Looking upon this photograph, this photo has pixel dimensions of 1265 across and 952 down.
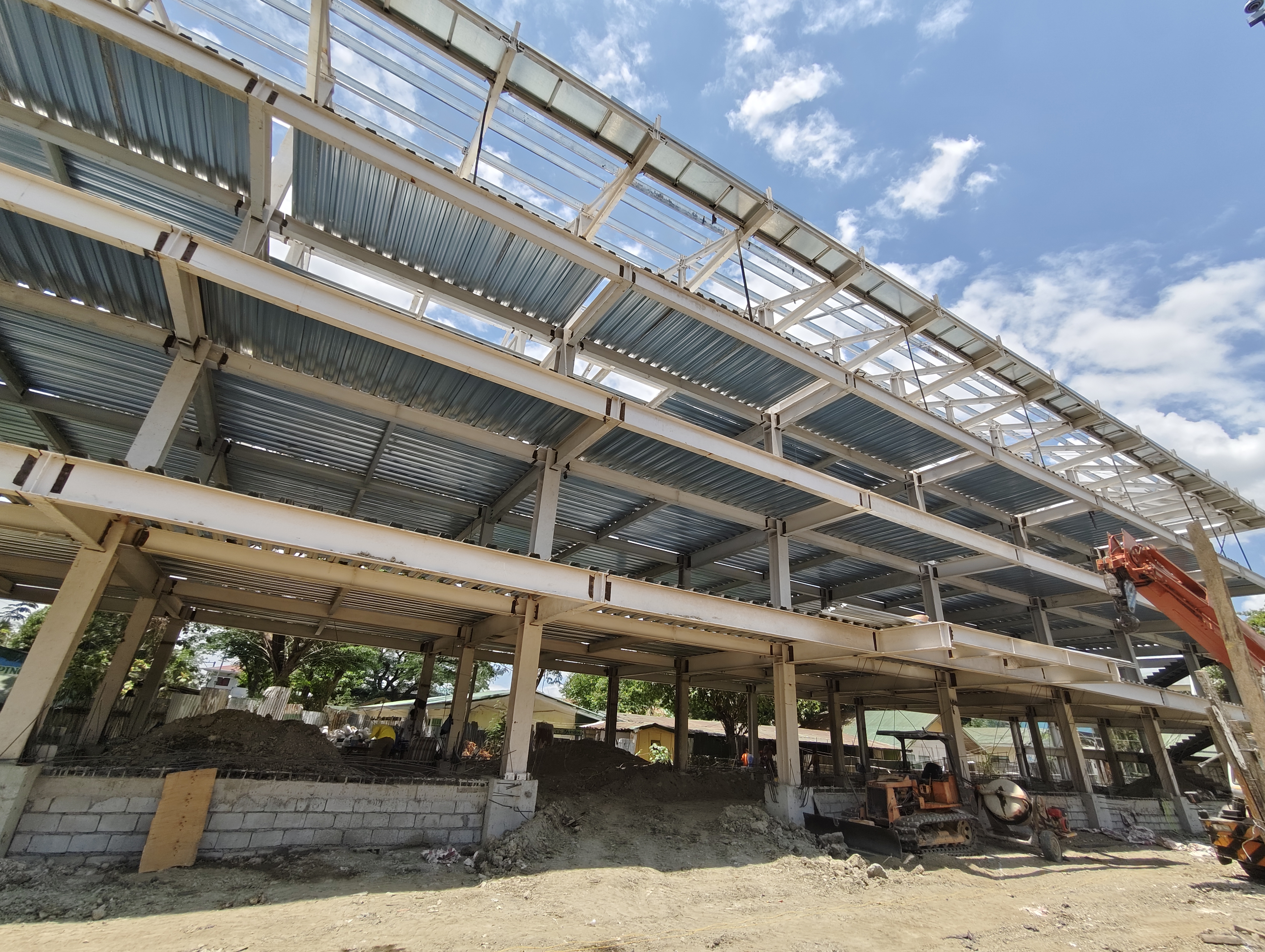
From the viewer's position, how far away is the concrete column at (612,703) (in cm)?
2248

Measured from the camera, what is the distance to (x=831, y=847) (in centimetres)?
1233

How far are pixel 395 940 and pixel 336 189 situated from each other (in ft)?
34.7

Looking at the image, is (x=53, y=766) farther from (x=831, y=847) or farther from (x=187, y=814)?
(x=831, y=847)

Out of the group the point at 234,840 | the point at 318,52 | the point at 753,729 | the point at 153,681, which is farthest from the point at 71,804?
the point at 753,729

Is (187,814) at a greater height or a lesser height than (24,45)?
lesser

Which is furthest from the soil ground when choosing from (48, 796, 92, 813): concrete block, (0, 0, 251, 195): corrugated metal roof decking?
(0, 0, 251, 195): corrugated metal roof decking

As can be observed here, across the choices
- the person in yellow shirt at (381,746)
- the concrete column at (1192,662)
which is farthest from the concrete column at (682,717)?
the concrete column at (1192,662)

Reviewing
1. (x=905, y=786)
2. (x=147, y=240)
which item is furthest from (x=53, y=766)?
(x=905, y=786)

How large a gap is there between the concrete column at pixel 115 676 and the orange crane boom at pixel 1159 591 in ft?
69.2

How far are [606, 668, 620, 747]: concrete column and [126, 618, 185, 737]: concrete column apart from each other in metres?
13.6

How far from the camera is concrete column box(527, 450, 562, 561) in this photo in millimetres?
11406

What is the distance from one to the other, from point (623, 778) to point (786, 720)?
544 cm

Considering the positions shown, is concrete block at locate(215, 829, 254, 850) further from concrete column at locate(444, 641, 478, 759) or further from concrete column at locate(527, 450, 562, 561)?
concrete column at locate(444, 641, 478, 759)

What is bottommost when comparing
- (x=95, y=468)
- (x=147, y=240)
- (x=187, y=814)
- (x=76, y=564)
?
(x=187, y=814)
